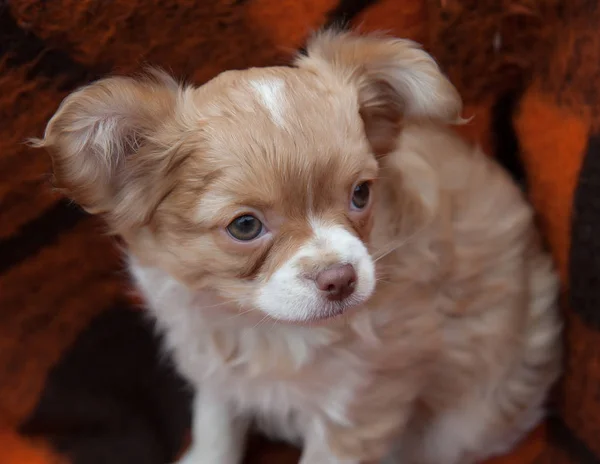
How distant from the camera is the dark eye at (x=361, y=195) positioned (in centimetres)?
113

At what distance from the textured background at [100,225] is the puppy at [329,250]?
3.7 inches

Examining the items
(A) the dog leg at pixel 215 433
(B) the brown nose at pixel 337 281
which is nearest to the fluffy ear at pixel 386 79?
(B) the brown nose at pixel 337 281

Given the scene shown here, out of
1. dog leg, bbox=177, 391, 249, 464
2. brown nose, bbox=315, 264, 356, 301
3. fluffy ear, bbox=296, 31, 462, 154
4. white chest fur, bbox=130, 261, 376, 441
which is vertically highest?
fluffy ear, bbox=296, 31, 462, 154

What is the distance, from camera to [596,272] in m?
1.36

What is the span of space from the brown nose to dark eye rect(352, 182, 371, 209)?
0.40 ft

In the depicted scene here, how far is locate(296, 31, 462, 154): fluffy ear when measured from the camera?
118 centimetres

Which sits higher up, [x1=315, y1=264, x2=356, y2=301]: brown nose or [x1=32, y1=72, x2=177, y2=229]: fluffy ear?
[x1=32, y1=72, x2=177, y2=229]: fluffy ear

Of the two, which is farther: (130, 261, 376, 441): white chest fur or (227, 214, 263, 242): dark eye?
(130, 261, 376, 441): white chest fur

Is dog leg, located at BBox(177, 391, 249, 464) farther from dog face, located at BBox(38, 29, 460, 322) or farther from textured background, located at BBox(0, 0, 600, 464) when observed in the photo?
dog face, located at BBox(38, 29, 460, 322)

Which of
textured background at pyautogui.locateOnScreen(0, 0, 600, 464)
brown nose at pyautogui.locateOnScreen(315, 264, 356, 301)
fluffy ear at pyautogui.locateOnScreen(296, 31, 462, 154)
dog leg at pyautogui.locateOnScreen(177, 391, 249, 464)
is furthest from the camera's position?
dog leg at pyautogui.locateOnScreen(177, 391, 249, 464)

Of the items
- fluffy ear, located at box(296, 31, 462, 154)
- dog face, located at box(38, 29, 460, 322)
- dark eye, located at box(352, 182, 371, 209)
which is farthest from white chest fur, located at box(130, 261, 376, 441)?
fluffy ear, located at box(296, 31, 462, 154)

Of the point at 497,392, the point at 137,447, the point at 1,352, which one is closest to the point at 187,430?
the point at 137,447

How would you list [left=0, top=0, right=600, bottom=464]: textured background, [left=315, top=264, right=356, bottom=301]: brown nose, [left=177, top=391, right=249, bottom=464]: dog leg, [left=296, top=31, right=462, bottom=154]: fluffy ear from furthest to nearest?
[left=177, top=391, right=249, bottom=464]: dog leg → [left=0, top=0, right=600, bottom=464]: textured background → [left=296, top=31, right=462, bottom=154]: fluffy ear → [left=315, top=264, right=356, bottom=301]: brown nose

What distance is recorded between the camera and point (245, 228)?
107cm
